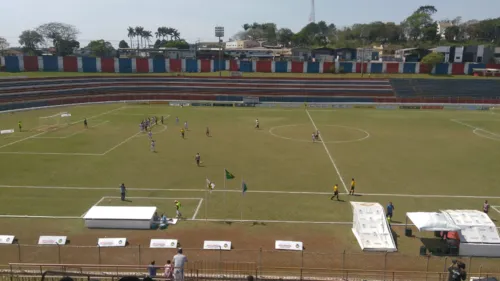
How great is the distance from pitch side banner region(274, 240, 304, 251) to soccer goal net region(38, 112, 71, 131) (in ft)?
142

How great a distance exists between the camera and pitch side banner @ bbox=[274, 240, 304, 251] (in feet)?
65.4

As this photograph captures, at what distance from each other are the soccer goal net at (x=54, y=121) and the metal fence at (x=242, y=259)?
3758 cm

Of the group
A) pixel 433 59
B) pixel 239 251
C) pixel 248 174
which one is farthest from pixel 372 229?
pixel 433 59

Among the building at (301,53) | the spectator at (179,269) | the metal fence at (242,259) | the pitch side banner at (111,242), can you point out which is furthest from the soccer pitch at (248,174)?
the building at (301,53)

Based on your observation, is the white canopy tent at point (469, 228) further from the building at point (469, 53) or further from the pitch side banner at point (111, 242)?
the building at point (469, 53)

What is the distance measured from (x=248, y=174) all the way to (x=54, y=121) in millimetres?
37476

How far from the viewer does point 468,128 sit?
55250 millimetres

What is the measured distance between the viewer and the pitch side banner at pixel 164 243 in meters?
20.0

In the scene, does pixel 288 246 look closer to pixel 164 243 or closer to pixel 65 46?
pixel 164 243

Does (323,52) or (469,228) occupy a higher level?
(323,52)

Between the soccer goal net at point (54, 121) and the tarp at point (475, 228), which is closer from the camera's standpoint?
the tarp at point (475, 228)

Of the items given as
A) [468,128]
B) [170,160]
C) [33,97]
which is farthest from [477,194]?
[33,97]

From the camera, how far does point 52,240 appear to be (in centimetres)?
2041

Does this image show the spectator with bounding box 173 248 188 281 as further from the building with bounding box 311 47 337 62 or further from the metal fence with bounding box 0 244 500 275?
the building with bounding box 311 47 337 62
